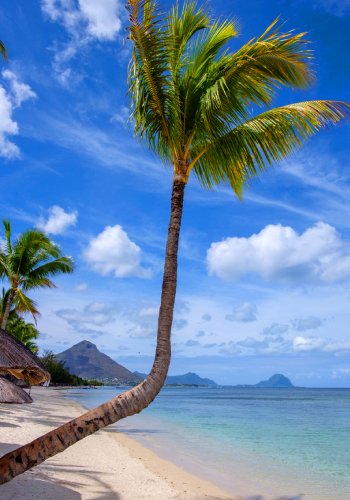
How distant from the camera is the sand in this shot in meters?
7.21

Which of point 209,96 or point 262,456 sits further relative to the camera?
point 262,456

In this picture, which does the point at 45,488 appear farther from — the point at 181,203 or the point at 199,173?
the point at 199,173

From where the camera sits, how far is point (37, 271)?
23.6 meters

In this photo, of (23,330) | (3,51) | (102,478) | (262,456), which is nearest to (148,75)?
(3,51)

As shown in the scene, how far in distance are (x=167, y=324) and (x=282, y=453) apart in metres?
13.1

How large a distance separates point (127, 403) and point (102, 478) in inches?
194

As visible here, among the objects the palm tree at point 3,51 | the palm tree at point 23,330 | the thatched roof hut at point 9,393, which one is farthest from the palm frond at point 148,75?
the palm tree at point 23,330

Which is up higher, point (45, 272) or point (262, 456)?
point (45, 272)

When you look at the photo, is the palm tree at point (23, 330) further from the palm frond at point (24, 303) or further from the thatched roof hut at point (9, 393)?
the thatched roof hut at point (9, 393)

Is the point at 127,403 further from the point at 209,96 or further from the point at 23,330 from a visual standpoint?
the point at 23,330

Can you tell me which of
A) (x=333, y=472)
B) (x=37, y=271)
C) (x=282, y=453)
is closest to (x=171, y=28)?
(x=333, y=472)

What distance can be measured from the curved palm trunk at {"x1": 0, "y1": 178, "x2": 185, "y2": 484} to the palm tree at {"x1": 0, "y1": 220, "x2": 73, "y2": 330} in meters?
17.5

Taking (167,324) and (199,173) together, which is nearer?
(167,324)

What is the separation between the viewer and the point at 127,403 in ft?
16.0
